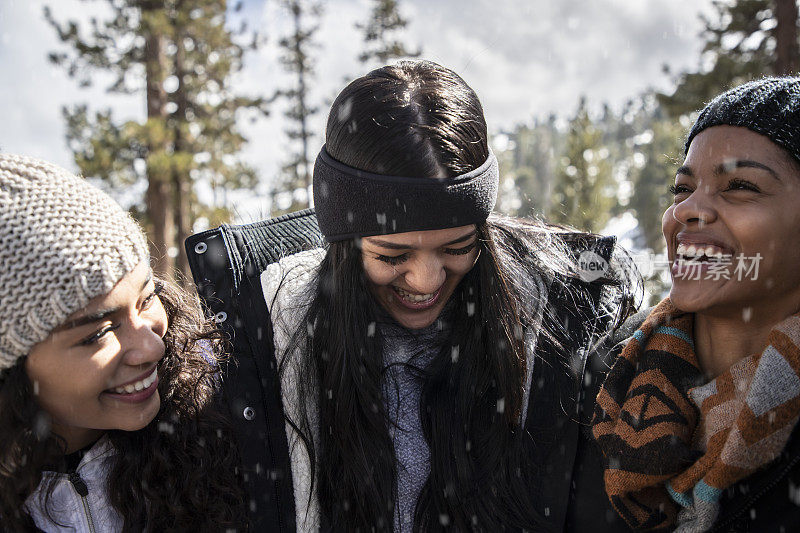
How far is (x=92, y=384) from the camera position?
6.62 ft

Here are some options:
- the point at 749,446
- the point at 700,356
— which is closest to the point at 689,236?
the point at 700,356

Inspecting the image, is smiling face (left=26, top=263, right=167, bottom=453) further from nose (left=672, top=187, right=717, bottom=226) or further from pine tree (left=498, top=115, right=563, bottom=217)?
pine tree (left=498, top=115, right=563, bottom=217)

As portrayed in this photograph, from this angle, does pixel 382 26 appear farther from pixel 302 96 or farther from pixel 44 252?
pixel 44 252

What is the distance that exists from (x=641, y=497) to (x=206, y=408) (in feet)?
5.39

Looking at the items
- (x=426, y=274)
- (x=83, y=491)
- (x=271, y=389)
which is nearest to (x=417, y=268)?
(x=426, y=274)

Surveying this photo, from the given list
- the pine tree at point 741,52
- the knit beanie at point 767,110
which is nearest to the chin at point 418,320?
the knit beanie at point 767,110

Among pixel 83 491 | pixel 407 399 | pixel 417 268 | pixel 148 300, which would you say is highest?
pixel 417 268

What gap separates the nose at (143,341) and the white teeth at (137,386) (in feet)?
0.19

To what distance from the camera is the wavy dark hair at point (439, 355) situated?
2.38 m

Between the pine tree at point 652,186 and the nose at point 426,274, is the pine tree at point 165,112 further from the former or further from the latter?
the pine tree at point 652,186

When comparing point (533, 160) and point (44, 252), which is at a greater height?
point (44, 252)

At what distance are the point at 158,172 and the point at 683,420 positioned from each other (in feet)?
37.2

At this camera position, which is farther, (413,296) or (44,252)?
(413,296)

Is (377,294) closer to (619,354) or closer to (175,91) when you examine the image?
(619,354)
